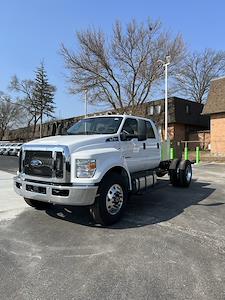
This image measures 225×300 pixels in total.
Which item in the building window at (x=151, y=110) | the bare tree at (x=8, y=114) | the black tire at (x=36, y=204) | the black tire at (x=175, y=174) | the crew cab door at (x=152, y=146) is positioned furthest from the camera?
the bare tree at (x=8, y=114)

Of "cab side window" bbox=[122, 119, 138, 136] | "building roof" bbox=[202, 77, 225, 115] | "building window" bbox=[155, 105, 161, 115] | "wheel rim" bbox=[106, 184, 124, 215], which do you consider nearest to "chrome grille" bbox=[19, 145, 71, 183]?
"wheel rim" bbox=[106, 184, 124, 215]

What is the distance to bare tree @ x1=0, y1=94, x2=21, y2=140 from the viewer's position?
7114cm

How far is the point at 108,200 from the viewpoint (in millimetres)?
6559

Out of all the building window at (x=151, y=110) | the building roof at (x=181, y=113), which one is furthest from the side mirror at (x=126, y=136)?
the building window at (x=151, y=110)

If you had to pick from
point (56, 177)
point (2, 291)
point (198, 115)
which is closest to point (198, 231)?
point (56, 177)

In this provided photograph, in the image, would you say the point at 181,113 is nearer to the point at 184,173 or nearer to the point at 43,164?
the point at 184,173

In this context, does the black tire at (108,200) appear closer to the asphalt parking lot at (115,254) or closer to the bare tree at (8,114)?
the asphalt parking lot at (115,254)

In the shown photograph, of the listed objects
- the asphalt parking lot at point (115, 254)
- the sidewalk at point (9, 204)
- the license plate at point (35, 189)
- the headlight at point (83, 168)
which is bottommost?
the asphalt parking lot at point (115, 254)

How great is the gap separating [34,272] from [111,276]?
1022 millimetres

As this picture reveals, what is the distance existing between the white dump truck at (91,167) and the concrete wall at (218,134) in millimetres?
23340

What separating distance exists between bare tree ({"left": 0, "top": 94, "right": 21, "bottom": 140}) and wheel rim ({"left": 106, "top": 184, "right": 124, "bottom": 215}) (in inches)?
2650

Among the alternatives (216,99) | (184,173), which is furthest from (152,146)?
(216,99)

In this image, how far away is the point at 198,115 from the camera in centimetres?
4038

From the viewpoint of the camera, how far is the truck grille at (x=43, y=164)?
621 centimetres
